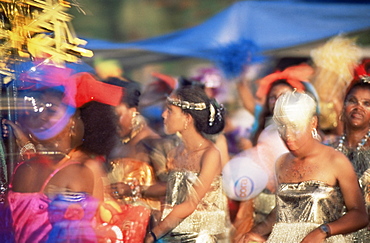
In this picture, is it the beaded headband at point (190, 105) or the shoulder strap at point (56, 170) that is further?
the beaded headband at point (190, 105)

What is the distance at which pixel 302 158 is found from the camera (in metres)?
4.60

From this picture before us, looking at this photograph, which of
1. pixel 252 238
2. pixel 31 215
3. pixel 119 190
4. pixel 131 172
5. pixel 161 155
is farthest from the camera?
pixel 161 155

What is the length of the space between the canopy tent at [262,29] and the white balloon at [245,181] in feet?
10.9

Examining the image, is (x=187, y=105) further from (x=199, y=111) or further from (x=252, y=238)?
(x=252, y=238)

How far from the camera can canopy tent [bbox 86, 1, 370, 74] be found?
9789 mm

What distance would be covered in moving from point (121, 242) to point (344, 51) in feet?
15.0

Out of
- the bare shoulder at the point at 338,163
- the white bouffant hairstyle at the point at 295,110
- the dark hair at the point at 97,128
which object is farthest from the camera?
the dark hair at the point at 97,128

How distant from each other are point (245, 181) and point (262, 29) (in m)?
4.07

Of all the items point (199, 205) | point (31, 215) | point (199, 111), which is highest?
point (199, 111)

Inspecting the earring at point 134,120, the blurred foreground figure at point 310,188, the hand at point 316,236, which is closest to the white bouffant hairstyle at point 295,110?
the blurred foreground figure at point 310,188

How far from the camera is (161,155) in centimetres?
673

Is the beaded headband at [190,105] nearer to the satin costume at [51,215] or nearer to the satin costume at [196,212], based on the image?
the satin costume at [196,212]

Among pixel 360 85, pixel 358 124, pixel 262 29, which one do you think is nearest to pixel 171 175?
pixel 358 124

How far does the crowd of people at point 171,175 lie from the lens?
443 cm
